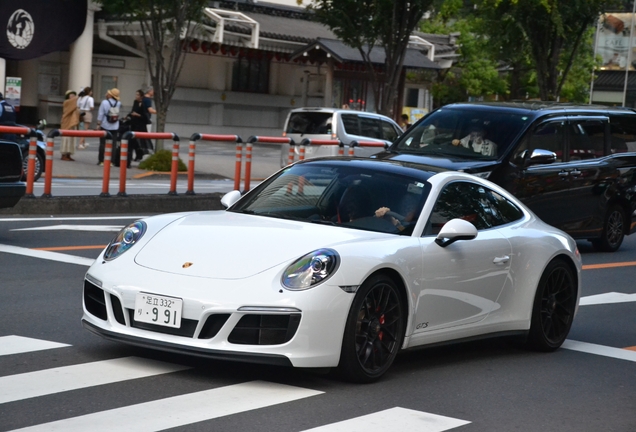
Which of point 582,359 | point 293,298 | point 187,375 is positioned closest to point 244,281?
point 293,298

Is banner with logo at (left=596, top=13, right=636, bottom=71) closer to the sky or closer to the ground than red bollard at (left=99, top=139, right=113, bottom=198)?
closer to the sky

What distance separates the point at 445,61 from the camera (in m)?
44.7

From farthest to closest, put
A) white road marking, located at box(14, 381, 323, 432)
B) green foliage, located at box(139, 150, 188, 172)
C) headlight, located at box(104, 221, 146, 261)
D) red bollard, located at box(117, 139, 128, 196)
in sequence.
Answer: green foliage, located at box(139, 150, 188, 172) < red bollard, located at box(117, 139, 128, 196) < headlight, located at box(104, 221, 146, 261) < white road marking, located at box(14, 381, 323, 432)

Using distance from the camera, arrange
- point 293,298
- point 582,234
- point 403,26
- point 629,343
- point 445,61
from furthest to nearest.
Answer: point 445,61, point 403,26, point 582,234, point 629,343, point 293,298

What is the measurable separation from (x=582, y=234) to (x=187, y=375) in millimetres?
9068

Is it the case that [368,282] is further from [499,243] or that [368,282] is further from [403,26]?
[403,26]

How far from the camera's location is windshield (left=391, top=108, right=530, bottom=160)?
1348cm

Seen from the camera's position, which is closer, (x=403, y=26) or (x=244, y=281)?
(x=244, y=281)

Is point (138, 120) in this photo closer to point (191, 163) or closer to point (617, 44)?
point (191, 163)

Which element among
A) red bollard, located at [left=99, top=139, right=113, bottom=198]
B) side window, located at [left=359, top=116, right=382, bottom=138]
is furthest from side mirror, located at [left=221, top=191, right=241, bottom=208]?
side window, located at [left=359, top=116, right=382, bottom=138]

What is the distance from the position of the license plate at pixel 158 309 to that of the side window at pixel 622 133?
10121 mm

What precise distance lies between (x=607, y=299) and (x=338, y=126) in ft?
42.9

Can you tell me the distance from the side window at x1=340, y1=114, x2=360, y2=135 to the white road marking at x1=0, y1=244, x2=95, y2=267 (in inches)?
504

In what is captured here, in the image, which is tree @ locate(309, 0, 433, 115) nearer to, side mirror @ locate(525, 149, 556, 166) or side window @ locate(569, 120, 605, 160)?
side window @ locate(569, 120, 605, 160)
